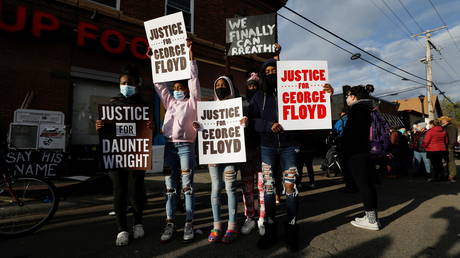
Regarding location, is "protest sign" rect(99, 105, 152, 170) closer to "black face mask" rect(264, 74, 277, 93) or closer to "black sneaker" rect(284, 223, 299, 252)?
"black face mask" rect(264, 74, 277, 93)

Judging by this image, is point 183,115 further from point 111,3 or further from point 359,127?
point 111,3

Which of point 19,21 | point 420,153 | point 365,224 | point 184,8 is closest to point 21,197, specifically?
point 365,224

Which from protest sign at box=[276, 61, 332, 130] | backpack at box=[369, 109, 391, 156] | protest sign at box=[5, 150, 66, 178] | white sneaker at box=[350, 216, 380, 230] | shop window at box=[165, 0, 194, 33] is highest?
shop window at box=[165, 0, 194, 33]

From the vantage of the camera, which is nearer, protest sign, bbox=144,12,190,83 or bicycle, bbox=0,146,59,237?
protest sign, bbox=144,12,190,83

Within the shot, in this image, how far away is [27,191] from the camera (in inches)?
134

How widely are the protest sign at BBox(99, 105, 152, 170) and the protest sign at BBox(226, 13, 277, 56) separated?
4.06 metres

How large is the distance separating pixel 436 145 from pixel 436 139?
175 millimetres

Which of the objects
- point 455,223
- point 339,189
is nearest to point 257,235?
point 455,223

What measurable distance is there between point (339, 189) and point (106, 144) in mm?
5290

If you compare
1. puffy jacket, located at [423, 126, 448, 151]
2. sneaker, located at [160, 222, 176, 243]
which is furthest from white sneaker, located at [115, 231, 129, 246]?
puffy jacket, located at [423, 126, 448, 151]

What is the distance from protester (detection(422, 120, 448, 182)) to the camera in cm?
729

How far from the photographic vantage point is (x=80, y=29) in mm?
7359

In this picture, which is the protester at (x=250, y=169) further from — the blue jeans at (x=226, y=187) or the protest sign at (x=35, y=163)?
the protest sign at (x=35, y=163)

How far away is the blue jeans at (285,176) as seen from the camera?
9.19 ft
